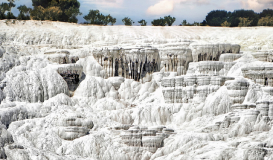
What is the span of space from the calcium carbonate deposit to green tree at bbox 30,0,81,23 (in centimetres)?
645

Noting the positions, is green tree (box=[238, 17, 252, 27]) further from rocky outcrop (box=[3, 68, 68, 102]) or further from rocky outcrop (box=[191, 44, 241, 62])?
rocky outcrop (box=[3, 68, 68, 102])

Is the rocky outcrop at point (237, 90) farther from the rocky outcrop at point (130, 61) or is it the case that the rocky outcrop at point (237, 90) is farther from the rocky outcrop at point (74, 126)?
the rocky outcrop at point (74, 126)

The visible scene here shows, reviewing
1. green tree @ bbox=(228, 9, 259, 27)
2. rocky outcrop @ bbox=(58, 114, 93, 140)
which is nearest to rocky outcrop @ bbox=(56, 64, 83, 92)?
rocky outcrop @ bbox=(58, 114, 93, 140)

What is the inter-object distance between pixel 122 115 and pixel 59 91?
197 inches

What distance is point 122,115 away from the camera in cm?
3092

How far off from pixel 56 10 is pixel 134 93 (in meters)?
19.7

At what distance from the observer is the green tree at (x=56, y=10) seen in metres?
49.4

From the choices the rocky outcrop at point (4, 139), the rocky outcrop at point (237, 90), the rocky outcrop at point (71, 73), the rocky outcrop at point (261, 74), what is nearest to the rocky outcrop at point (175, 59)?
the rocky outcrop at point (261, 74)

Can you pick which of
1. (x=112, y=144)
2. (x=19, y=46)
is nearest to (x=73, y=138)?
(x=112, y=144)

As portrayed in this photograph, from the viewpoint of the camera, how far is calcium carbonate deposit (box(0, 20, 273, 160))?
26.8m

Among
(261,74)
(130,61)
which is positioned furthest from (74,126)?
(261,74)

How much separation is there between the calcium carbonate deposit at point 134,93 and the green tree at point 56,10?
21.2 ft

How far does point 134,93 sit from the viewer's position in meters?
34.5

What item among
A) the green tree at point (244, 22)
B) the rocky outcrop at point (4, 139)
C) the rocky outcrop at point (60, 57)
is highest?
the green tree at point (244, 22)
